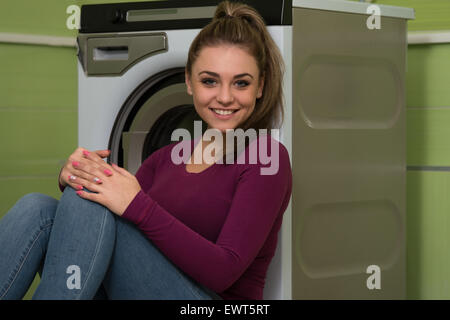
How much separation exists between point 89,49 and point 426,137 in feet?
3.18

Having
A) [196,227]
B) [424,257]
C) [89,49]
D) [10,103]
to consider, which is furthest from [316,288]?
[10,103]

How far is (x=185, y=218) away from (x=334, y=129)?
46cm

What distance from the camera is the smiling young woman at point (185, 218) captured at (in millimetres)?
1110

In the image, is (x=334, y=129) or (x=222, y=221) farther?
(x=334, y=129)

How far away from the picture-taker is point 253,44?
1.27m

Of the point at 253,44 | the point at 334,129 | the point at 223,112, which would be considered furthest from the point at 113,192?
the point at 334,129

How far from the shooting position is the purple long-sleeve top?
3.65ft

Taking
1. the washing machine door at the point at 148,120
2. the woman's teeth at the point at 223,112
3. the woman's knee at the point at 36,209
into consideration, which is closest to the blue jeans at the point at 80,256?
the woman's knee at the point at 36,209

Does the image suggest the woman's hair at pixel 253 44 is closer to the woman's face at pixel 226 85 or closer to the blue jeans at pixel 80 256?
the woman's face at pixel 226 85

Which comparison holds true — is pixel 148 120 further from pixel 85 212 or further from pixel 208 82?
pixel 85 212

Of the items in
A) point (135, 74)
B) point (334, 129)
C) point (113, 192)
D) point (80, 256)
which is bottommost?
point (80, 256)

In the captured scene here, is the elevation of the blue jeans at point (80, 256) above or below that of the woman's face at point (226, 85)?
below

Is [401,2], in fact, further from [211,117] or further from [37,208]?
[37,208]
